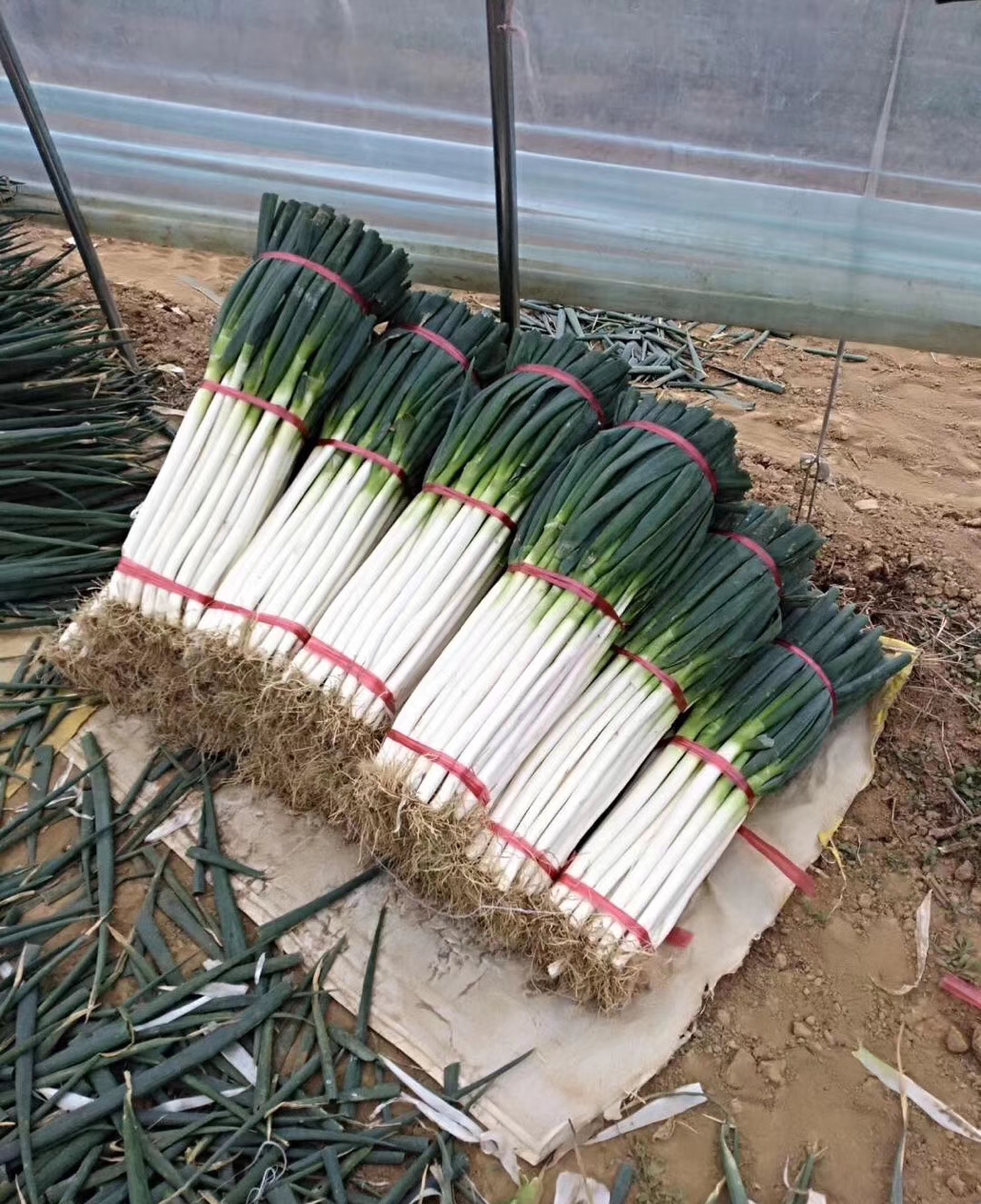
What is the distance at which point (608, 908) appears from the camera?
2.10 meters

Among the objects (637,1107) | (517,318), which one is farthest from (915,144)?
(637,1107)

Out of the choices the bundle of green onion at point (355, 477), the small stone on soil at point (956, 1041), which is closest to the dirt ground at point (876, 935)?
the small stone on soil at point (956, 1041)

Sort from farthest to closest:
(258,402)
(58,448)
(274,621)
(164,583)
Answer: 1. (58,448)
2. (258,402)
3. (164,583)
4. (274,621)

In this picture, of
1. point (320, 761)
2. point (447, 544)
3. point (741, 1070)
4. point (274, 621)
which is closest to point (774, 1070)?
point (741, 1070)

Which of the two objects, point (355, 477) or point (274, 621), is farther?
point (355, 477)

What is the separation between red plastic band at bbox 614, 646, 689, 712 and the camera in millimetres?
2262

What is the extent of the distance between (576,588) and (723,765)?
0.57 metres

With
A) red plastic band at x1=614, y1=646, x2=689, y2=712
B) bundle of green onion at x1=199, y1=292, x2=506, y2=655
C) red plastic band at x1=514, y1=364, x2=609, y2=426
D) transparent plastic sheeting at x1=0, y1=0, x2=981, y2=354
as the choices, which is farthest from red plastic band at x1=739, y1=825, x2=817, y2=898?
transparent plastic sheeting at x1=0, y1=0, x2=981, y2=354

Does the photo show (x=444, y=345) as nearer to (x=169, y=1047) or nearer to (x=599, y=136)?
(x=599, y=136)

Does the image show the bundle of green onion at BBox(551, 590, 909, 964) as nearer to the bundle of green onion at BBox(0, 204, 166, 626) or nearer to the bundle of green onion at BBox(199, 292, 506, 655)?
the bundle of green onion at BBox(199, 292, 506, 655)

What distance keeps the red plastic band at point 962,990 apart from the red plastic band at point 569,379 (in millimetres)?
1654

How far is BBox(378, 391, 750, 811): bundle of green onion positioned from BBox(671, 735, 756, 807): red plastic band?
32cm

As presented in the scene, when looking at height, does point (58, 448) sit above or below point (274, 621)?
above

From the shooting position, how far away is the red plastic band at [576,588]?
223 centimetres
